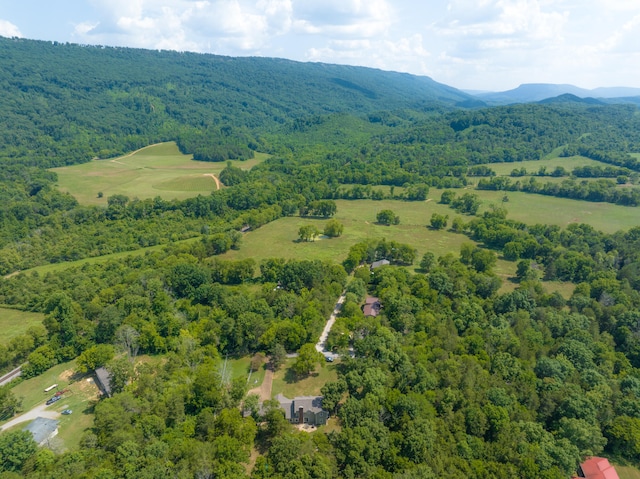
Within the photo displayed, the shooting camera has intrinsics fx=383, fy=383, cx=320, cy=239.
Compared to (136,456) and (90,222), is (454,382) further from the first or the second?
(90,222)

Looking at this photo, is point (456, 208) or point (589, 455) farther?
point (456, 208)

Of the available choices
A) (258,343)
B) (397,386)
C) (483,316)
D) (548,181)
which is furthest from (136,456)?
(548,181)

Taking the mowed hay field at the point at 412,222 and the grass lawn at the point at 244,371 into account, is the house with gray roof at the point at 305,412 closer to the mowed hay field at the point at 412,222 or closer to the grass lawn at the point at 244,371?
the grass lawn at the point at 244,371

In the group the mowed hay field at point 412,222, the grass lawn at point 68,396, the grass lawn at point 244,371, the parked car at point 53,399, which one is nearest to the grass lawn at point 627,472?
the grass lawn at point 244,371

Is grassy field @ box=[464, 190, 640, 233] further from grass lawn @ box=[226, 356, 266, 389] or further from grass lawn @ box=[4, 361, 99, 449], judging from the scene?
grass lawn @ box=[4, 361, 99, 449]

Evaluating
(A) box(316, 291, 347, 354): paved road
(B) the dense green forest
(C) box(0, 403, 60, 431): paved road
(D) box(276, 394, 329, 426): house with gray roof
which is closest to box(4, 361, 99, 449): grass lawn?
(C) box(0, 403, 60, 431): paved road
